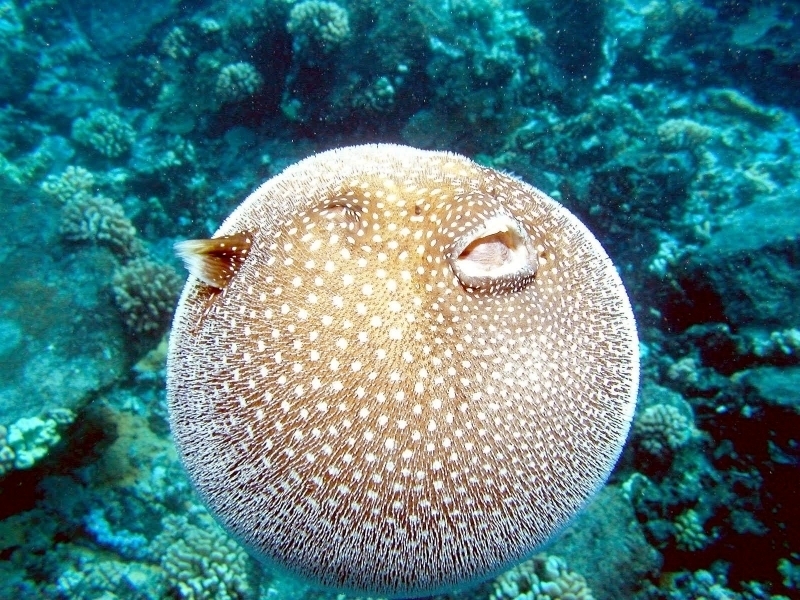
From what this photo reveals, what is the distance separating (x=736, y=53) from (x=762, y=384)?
9.57m

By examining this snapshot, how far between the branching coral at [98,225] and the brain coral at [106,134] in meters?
4.05

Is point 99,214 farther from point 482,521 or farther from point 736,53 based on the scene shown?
point 736,53

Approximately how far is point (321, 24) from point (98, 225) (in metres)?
4.67

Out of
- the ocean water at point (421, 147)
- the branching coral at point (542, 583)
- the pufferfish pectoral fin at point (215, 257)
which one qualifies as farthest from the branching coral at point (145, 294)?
the branching coral at point (542, 583)

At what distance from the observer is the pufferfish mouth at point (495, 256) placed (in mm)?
1961

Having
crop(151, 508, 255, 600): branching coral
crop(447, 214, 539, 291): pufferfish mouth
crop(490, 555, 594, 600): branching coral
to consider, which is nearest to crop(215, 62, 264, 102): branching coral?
crop(151, 508, 255, 600): branching coral

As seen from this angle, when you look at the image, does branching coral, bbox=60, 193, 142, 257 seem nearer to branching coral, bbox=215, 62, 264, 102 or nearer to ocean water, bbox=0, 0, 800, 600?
ocean water, bbox=0, 0, 800, 600

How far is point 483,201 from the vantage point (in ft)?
6.71

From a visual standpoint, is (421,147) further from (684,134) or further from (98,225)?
(684,134)

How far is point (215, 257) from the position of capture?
7.38 feet

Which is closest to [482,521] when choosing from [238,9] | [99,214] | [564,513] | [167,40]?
[564,513]

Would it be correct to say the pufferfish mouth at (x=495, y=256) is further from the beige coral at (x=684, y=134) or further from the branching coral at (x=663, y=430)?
the beige coral at (x=684, y=134)

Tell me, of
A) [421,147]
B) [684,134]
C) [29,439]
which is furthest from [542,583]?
[684,134]

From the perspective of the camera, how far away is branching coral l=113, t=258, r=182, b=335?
5445 mm
